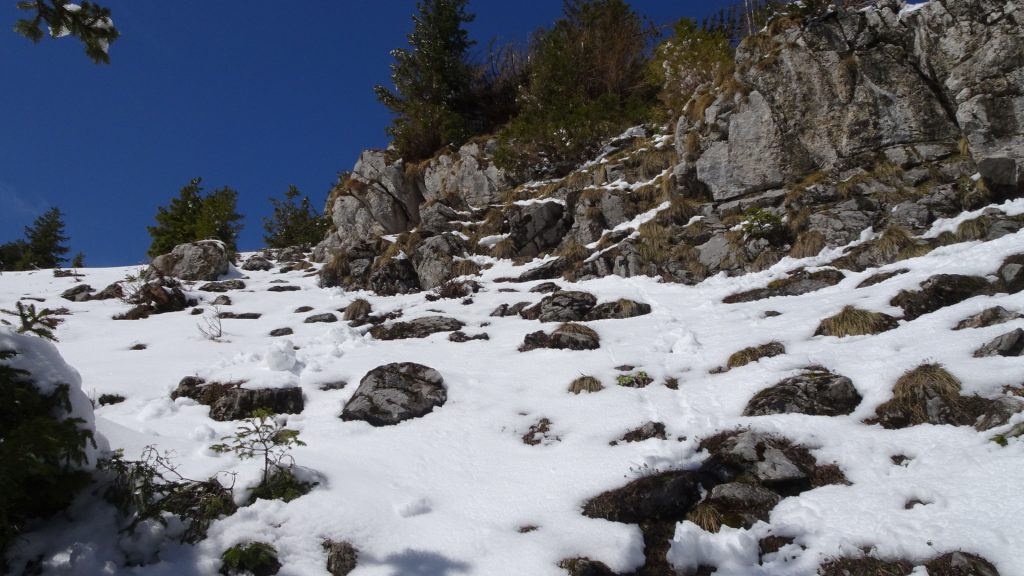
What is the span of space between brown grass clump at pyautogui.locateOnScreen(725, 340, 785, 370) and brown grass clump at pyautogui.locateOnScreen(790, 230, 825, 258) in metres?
4.92

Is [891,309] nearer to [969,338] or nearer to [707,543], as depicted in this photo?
[969,338]

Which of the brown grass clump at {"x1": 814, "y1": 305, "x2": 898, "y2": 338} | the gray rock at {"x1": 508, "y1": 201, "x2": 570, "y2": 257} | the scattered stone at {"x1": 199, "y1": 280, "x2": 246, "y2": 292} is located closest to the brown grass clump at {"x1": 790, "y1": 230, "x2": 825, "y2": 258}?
the brown grass clump at {"x1": 814, "y1": 305, "x2": 898, "y2": 338}

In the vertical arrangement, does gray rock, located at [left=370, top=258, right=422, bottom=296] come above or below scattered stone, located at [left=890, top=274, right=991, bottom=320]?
above

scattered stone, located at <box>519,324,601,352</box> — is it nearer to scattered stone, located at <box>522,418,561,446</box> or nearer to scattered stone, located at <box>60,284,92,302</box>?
scattered stone, located at <box>522,418,561,446</box>

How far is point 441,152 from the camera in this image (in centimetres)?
2483

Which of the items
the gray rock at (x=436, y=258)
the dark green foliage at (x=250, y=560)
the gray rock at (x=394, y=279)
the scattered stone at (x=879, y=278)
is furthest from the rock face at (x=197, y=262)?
the scattered stone at (x=879, y=278)

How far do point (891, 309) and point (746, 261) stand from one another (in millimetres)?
4514

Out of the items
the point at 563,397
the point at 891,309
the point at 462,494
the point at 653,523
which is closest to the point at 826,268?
→ the point at 891,309

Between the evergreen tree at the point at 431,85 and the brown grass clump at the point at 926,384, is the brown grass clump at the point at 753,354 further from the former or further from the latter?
the evergreen tree at the point at 431,85

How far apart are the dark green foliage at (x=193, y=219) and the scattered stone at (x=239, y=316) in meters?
12.5

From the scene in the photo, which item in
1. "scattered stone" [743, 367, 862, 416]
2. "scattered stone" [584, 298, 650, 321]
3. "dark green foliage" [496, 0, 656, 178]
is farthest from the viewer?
"dark green foliage" [496, 0, 656, 178]

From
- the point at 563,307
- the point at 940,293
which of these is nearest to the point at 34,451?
the point at 563,307

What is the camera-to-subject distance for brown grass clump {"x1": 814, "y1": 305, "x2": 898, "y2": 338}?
287 inches

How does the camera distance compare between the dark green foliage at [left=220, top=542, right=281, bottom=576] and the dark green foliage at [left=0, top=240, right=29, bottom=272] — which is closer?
the dark green foliage at [left=220, top=542, right=281, bottom=576]
